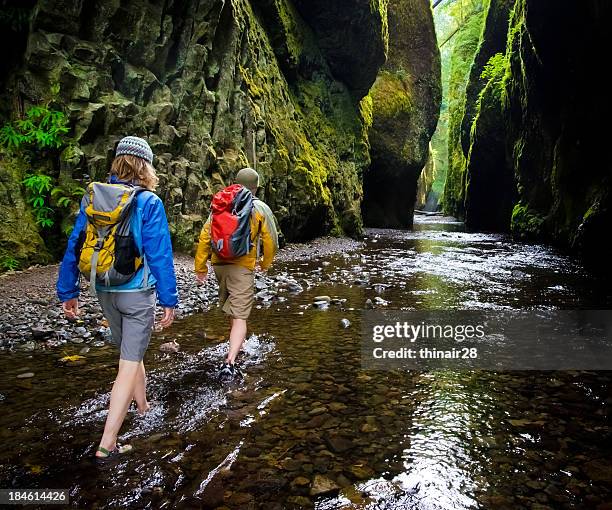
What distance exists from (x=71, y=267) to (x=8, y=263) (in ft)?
18.5

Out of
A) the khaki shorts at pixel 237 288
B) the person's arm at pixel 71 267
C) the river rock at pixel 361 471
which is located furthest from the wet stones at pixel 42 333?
the river rock at pixel 361 471

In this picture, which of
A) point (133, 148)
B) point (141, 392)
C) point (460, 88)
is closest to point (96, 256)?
point (133, 148)

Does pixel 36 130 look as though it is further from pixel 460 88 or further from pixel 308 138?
pixel 460 88

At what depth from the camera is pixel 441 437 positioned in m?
3.21

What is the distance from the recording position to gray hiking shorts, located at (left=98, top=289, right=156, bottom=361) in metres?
2.95

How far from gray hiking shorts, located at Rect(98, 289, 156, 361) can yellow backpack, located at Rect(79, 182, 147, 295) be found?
0.38 feet

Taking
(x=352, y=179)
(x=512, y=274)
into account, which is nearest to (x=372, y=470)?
(x=512, y=274)

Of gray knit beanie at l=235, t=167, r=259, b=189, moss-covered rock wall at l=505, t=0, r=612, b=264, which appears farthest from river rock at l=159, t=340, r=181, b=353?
moss-covered rock wall at l=505, t=0, r=612, b=264

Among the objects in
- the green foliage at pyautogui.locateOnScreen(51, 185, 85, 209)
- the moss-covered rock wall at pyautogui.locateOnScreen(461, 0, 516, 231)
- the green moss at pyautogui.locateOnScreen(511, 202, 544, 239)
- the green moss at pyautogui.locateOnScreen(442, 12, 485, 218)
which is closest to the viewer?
the green foliage at pyautogui.locateOnScreen(51, 185, 85, 209)

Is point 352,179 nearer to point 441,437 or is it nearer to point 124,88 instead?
point 124,88

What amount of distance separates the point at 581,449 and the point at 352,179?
2103 centimetres

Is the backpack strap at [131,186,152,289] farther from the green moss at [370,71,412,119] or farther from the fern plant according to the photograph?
the green moss at [370,71,412,119]

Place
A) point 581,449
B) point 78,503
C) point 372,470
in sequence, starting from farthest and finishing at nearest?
point 581,449, point 372,470, point 78,503

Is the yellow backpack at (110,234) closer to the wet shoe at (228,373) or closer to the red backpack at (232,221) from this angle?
the red backpack at (232,221)
